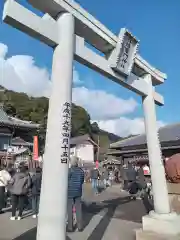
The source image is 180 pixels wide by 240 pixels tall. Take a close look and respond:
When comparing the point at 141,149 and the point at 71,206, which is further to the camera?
the point at 141,149

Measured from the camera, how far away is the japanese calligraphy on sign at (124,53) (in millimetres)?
5594

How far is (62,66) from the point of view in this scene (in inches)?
163

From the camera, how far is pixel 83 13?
4.73 meters

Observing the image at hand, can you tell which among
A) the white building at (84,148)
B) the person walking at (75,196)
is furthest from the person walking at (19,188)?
the white building at (84,148)

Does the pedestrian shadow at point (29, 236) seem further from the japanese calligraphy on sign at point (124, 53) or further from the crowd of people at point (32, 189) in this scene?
the japanese calligraphy on sign at point (124, 53)

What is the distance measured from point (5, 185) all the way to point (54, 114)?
5518 millimetres

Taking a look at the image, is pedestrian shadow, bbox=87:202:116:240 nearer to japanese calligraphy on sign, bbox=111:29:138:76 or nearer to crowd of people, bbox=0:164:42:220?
crowd of people, bbox=0:164:42:220

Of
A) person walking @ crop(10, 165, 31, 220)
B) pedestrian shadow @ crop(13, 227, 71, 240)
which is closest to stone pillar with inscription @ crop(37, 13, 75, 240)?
pedestrian shadow @ crop(13, 227, 71, 240)

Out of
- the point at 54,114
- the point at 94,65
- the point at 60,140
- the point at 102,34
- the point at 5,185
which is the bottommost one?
the point at 5,185

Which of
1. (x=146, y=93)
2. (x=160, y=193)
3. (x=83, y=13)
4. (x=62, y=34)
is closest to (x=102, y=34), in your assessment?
(x=83, y=13)

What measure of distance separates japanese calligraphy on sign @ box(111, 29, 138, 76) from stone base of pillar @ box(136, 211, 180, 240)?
10.0ft

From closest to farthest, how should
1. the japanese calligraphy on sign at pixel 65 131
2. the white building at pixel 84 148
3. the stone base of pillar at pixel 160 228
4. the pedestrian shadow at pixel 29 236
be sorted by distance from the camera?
the japanese calligraphy on sign at pixel 65 131, the stone base of pillar at pixel 160 228, the pedestrian shadow at pixel 29 236, the white building at pixel 84 148

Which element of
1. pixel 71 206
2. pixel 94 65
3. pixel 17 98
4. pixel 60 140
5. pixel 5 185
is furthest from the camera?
pixel 17 98

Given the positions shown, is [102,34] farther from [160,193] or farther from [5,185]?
[5,185]
